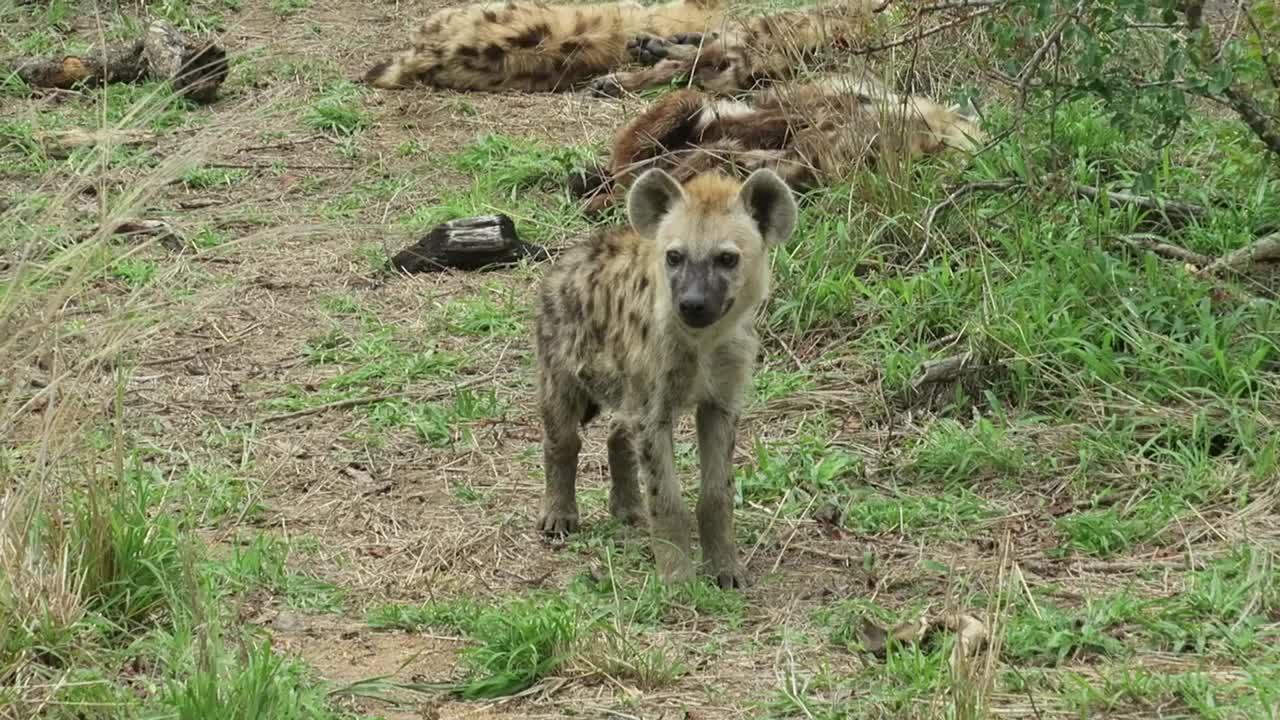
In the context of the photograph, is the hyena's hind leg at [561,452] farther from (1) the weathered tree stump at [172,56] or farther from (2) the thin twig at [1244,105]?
(1) the weathered tree stump at [172,56]

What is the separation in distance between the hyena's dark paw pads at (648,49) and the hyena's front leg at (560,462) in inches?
173

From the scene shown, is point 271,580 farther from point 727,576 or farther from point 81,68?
point 81,68

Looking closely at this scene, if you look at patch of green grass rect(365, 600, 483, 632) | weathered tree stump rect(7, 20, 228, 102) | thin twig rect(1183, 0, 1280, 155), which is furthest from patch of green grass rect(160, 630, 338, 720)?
weathered tree stump rect(7, 20, 228, 102)

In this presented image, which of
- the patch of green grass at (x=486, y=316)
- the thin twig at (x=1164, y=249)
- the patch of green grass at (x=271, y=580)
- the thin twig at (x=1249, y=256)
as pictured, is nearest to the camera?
the patch of green grass at (x=271, y=580)

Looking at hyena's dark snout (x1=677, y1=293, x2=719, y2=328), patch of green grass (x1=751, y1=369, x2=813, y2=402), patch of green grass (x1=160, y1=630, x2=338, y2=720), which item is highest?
hyena's dark snout (x1=677, y1=293, x2=719, y2=328)

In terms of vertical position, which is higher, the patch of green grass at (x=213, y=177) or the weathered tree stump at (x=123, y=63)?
the weathered tree stump at (x=123, y=63)

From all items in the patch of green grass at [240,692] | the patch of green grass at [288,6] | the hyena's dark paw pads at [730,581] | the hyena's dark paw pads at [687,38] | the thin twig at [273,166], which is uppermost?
the patch of green grass at [240,692]

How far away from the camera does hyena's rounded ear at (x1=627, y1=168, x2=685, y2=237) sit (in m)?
4.37

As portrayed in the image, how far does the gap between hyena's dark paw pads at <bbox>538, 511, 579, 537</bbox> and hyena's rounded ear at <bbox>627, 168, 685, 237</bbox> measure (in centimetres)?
81

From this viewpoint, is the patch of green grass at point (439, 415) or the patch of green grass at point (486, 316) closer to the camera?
the patch of green grass at point (439, 415)

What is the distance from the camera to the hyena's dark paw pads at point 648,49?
8812 millimetres

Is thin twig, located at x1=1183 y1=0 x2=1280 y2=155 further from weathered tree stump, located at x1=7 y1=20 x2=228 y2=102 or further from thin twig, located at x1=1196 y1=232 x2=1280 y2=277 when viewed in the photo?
weathered tree stump, located at x1=7 y1=20 x2=228 y2=102

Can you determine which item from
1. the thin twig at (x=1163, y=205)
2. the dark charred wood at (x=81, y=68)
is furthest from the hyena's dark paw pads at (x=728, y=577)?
the dark charred wood at (x=81, y=68)

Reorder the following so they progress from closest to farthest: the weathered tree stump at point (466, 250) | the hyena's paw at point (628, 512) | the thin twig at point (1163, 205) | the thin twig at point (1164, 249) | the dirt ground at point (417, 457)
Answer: the dirt ground at point (417, 457), the hyena's paw at point (628, 512), the thin twig at point (1164, 249), the thin twig at point (1163, 205), the weathered tree stump at point (466, 250)
